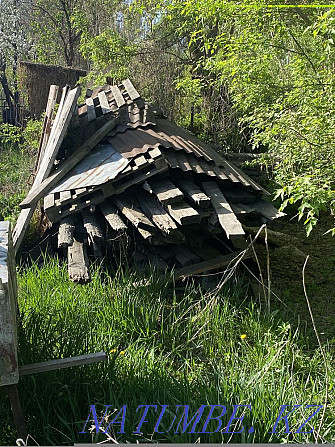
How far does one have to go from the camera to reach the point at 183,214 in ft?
16.6

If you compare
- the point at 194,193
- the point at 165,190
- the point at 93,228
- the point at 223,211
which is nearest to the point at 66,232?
the point at 93,228

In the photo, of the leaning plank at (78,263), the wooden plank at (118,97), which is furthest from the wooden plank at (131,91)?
the leaning plank at (78,263)

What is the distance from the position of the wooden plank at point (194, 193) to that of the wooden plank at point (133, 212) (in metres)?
0.56

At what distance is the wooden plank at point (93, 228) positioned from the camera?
207 inches

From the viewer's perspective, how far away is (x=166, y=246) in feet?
18.6

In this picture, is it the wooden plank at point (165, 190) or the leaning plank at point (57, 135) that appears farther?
the leaning plank at point (57, 135)

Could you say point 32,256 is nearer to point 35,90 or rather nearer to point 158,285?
point 158,285

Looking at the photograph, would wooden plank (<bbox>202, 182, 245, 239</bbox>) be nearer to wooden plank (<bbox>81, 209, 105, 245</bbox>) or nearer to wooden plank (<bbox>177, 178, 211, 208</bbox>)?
wooden plank (<bbox>177, 178, 211, 208</bbox>)

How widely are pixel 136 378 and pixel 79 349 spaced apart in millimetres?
468

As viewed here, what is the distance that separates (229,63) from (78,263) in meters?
3.26

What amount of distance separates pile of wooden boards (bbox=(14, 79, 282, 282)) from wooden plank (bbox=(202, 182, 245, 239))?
0.03 feet

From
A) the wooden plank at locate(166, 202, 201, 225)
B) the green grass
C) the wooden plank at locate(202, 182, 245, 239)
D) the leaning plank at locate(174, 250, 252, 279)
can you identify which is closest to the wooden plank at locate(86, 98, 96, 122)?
the wooden plank at locate(202, 182, 245, 239)

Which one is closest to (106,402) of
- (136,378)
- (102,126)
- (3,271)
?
(136,378)

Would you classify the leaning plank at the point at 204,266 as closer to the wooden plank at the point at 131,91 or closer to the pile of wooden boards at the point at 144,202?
the pile of wooden boards at the point at 144,202
